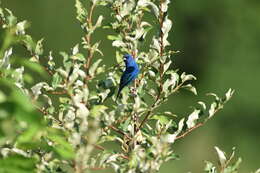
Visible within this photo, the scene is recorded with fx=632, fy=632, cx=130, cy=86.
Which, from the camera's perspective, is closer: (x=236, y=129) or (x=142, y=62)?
(x=142, y=62)

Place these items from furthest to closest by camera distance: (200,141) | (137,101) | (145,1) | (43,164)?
1. (200,141)
2. (145,1)
3. (137,101)
4. (43,164)

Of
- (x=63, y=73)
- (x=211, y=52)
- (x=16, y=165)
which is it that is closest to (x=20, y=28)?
(x=63, y=73)

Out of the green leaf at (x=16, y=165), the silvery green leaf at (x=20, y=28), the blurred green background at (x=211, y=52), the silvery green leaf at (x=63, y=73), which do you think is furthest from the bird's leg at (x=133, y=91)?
the blurred green background at (x=211, y=52)

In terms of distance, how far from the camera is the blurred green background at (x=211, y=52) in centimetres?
1872

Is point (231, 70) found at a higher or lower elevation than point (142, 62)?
higher

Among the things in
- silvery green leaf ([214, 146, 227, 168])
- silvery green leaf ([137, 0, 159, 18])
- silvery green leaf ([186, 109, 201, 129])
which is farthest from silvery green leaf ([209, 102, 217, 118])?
silvery green leaf ([137, 0, 159, 18])

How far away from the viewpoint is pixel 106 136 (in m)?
3.07

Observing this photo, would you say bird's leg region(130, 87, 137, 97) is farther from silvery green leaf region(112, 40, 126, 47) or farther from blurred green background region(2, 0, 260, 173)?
A: blurred green background region(2, 0, 260, 173)

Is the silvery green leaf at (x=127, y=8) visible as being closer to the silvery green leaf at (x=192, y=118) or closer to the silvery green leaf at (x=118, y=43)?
the silvery green leaf at (x=118, y=43)

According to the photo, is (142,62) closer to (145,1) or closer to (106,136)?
(145,1)

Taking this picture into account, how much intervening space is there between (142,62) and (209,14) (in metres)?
18.2

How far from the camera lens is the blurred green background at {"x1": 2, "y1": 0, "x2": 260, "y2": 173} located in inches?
737

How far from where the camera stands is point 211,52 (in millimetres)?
21188

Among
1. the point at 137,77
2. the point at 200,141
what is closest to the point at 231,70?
the point at 200,141
